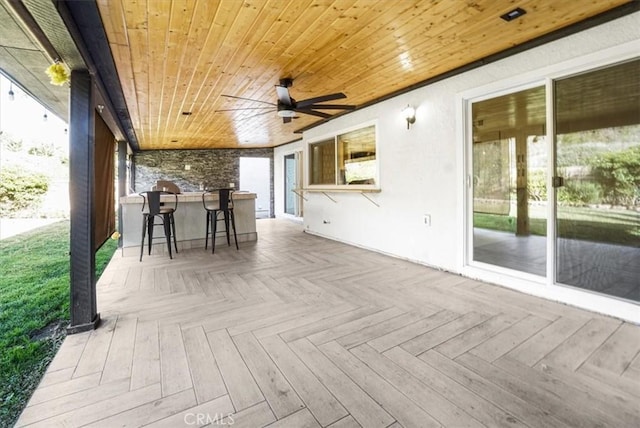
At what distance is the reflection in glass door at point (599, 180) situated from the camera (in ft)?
7.73

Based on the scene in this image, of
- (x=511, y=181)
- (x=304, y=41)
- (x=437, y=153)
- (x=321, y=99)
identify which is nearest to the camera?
(x=304, y=41)

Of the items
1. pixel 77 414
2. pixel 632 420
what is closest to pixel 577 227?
pixel 632 420

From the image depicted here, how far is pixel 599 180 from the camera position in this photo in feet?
8.22

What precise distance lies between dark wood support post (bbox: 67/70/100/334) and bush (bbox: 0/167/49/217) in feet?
26.1

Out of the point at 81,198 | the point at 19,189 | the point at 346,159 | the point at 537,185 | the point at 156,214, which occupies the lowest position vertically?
the point at 156,214

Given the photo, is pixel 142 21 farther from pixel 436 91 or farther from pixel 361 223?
pixel 361 223

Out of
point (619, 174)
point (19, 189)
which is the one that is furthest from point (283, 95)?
point (19, 189)

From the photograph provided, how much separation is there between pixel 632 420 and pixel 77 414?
Answer: 2506 mm

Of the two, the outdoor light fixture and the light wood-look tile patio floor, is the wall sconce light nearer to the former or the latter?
the outdoor light fixture

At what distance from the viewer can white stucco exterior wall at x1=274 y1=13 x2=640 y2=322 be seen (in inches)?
98.2

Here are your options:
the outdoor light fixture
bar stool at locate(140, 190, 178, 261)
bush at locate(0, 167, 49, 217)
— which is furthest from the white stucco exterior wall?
bush at locate(0, 167, 49, 217)

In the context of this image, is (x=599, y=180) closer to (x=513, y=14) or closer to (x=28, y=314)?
(x=513, y=14)

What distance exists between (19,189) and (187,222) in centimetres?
627

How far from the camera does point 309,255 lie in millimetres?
4629
